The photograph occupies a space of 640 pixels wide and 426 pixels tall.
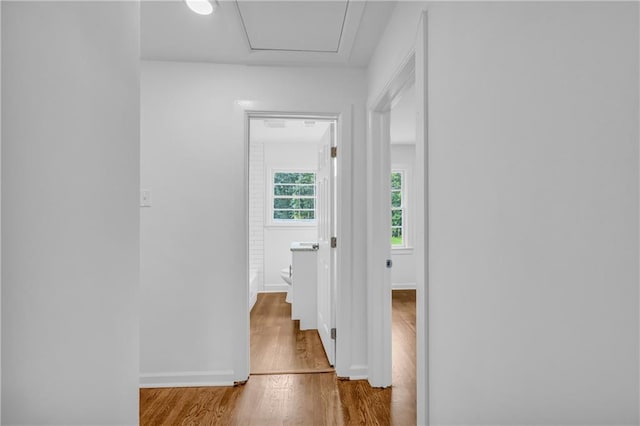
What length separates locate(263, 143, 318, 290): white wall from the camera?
209 inches

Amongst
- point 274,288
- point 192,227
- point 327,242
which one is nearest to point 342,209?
point 327,242

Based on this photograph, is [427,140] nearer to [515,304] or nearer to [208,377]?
[515,304]

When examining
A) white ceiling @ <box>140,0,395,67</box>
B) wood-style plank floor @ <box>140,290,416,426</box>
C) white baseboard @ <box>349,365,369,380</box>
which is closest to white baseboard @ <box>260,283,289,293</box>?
wood-style plank floor @ <box>140,290,416,426</box>

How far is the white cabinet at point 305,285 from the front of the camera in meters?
3.51

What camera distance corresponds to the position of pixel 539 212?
739mm

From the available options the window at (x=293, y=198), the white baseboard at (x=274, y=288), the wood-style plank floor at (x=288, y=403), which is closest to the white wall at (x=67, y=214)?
the wood-style plank floor at (x=288, y=403)

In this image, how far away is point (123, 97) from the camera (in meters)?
0.81

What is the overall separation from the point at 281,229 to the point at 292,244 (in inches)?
43.6

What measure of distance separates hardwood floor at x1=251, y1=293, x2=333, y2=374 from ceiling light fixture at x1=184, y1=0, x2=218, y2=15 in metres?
2.36

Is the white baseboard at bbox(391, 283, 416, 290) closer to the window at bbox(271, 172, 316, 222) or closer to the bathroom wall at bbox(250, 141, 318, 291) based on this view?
the bathroom wall at bbox(250, 141, 318, 291)

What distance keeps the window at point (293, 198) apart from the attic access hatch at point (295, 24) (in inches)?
130

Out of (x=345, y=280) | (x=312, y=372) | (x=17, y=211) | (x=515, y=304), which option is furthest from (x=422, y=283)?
(x=312, y=372)

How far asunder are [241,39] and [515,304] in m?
2.04

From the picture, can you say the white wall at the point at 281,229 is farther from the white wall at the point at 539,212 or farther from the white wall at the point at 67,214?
the white wall at the point at 67,214
